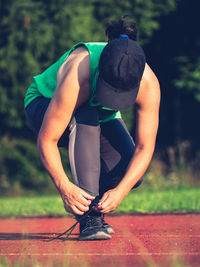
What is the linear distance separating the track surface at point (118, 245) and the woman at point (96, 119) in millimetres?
235

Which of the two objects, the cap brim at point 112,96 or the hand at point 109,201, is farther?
the hand at point 109,201

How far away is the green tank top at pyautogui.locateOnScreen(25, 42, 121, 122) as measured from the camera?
10.6ft

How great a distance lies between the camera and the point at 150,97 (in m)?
3.39

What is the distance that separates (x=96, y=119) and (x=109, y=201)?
1.96 ft

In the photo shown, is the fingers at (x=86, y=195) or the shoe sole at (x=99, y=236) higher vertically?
the fingers at (x=86, y=195)

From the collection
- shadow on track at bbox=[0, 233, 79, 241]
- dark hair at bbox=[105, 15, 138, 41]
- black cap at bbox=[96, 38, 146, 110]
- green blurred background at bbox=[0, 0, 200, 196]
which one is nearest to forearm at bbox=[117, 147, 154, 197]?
black cap at bbox=[96, 38, 146, 110]

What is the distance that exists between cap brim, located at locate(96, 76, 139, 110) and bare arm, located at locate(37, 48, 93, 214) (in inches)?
5.9

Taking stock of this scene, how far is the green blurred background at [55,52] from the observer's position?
1340 centimetres

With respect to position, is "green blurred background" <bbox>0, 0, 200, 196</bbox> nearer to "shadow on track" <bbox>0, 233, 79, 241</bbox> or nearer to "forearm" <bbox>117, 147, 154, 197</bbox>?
"shadow on track" <bbox>0, 233, 79, 241</bbox>

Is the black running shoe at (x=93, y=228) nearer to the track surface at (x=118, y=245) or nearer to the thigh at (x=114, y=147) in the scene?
the track surface at (x=118, y=245)

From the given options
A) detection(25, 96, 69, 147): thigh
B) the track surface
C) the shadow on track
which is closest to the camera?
the track surface

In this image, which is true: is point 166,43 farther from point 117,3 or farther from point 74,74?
point 74,74

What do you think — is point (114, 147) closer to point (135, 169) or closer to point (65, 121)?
point (135, 169)

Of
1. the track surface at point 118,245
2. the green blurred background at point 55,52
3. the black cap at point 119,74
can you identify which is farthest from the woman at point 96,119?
the green blurred background at point 55,52
